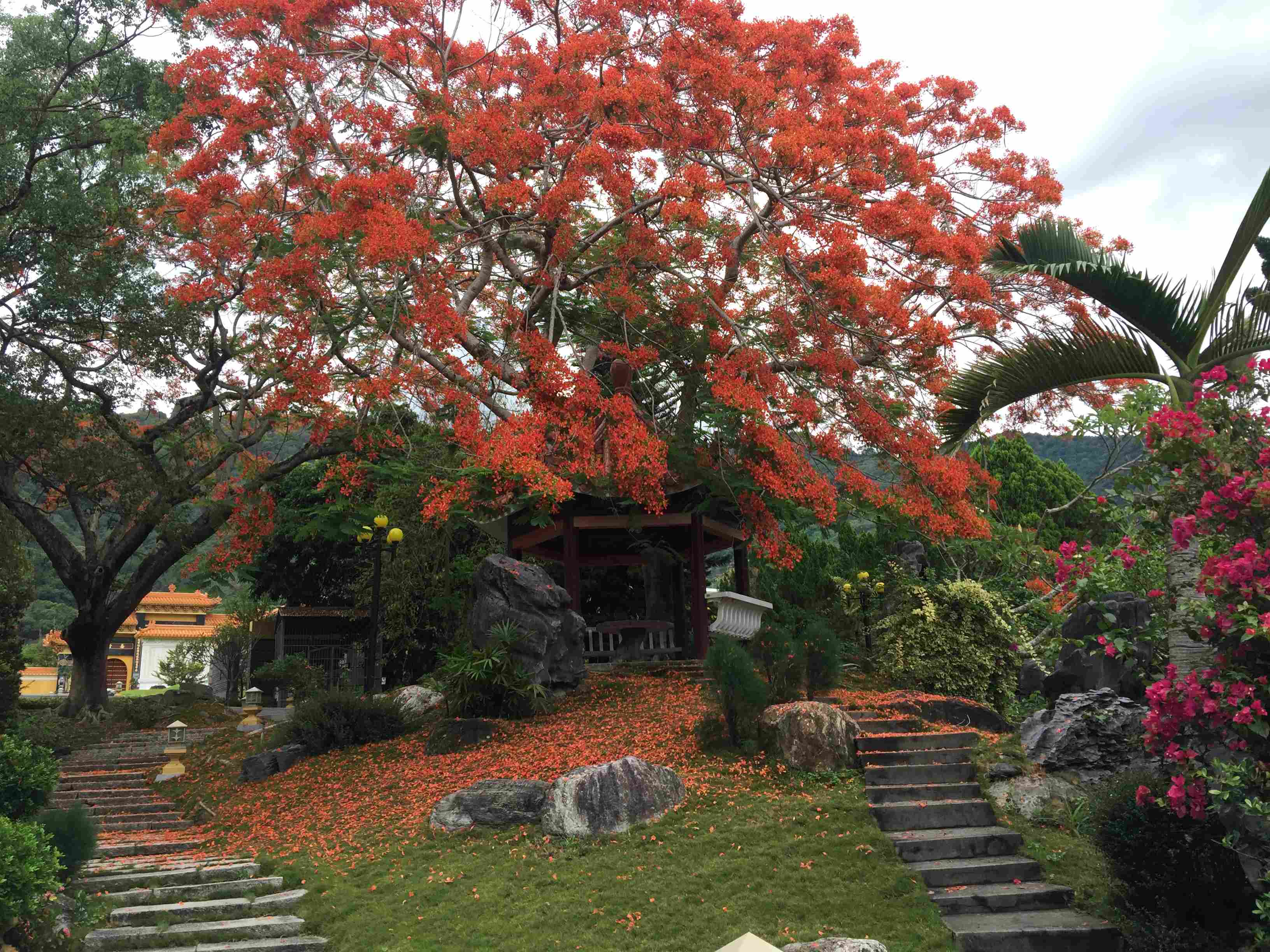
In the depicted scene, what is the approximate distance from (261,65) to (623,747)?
11801 millimetres

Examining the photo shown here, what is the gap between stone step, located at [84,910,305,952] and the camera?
7473 millimetres

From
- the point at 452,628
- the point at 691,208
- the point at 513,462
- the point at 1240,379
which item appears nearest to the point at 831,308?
the point at 691,208

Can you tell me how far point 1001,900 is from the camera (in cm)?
751

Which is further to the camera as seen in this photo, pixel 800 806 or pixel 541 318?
pixel 541 318

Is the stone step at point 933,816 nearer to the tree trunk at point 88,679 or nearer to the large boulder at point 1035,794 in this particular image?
the large boulder at point 1035,794

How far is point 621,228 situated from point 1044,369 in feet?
34.7

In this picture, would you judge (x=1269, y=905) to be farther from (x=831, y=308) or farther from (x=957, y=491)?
(x=831, y=308)

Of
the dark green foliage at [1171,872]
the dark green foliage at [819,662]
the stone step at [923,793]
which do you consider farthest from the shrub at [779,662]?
the dark green foliage at [1171,872]

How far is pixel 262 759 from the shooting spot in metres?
12.7

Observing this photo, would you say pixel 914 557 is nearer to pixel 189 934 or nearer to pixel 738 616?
pixel 738 616

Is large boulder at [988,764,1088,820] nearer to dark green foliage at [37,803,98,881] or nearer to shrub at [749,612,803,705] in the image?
shrub at [749,612,803,705]

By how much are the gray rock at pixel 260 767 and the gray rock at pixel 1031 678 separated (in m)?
9.88

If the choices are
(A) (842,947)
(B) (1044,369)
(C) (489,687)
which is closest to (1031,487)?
(C) (489,687)

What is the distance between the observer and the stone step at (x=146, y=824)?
12.1m
